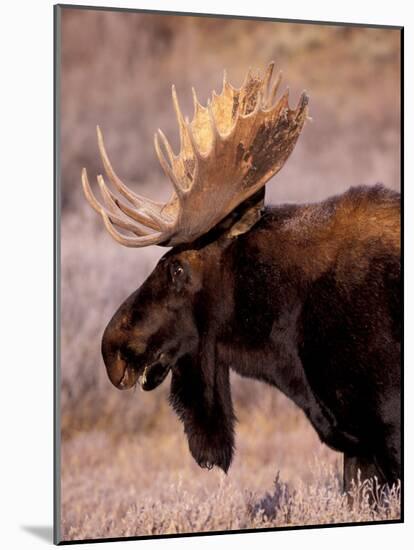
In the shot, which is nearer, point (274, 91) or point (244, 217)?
point (244, 217)

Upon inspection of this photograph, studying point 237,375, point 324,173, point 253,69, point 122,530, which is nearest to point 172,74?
point 253,69

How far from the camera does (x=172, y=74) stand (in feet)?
20.5

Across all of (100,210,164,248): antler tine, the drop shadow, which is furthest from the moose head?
the drop shadow

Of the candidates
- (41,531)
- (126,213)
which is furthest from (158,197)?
(41,531)

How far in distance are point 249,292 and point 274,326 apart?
0.17 meters

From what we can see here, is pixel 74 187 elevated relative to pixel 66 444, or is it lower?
elevated

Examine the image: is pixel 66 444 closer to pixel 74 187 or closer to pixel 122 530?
pixel 122 530

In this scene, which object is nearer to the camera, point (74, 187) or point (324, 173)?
point (74, 187)

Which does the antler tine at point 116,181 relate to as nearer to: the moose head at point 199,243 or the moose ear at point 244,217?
the moose head at point 199,243

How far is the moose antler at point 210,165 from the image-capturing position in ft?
19.6

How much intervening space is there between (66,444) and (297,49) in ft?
6.10

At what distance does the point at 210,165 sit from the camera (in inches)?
235

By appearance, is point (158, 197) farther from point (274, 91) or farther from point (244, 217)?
point (274, 91)

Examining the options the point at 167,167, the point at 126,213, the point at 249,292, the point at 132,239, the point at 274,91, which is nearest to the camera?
the point at 167,167
